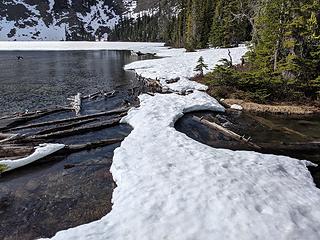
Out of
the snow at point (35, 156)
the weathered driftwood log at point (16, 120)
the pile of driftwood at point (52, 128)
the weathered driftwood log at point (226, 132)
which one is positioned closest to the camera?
the snow at point (35, 156)

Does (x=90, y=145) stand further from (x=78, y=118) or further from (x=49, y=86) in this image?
(x=49, y=86)

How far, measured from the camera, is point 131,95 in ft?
90.9

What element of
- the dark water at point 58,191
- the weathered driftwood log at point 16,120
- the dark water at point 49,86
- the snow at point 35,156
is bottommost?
the dark water at point 49,86

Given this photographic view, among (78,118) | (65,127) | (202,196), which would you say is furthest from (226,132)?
→ (78,118)

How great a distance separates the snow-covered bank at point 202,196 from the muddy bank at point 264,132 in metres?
1.89

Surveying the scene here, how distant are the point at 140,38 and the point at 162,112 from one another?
140 m

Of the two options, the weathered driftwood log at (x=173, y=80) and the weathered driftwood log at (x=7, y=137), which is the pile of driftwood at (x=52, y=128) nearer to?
the weathered driftwood log at (x=7, y=137)

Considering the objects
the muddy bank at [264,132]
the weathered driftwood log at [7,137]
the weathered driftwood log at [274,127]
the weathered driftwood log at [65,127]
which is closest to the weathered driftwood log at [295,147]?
the muddy bank at [264,132]

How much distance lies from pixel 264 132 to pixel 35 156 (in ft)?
37.9

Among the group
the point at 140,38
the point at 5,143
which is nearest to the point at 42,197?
the point at 5,143

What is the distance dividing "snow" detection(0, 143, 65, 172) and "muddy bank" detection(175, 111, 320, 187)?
662 cm

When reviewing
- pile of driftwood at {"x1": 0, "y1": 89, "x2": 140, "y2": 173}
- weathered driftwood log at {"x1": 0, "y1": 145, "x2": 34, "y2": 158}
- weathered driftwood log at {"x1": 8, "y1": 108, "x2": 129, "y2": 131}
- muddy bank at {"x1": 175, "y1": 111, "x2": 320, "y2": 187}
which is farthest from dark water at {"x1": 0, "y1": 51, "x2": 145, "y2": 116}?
muddy bank at {"x1": 175, "y1": 111, "x2": 320, "y2": 187}

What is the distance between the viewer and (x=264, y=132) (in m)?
17.8

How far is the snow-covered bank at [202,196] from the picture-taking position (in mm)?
7566
